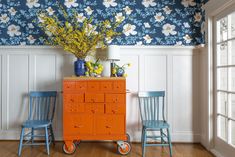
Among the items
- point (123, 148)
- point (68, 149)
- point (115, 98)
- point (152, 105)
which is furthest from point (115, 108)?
point (68, 149)

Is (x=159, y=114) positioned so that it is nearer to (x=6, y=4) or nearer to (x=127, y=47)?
(x=127, y=47)

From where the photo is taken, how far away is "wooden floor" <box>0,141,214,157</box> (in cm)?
321

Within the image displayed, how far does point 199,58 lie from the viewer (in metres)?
3.77

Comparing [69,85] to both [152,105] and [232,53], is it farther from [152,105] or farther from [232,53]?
[232,53]

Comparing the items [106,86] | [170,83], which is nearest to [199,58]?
[170,83]

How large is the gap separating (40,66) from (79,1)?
4.22 feet

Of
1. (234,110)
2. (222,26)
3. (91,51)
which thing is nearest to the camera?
(234,110)

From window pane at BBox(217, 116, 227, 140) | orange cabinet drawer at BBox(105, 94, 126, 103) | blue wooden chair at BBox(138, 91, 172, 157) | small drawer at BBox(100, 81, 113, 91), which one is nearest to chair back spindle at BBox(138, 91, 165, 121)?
blue wooden chair at BBox(138, 91, 172, 157)

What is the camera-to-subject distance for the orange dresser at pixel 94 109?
3221 mm

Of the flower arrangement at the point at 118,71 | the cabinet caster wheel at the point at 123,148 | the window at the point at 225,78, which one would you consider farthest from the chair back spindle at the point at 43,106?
the window at the point at 225,78

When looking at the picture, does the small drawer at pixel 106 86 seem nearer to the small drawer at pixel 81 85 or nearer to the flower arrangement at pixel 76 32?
the small drawer at pixel 81 85

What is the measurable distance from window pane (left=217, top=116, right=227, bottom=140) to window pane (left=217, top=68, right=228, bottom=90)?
0.45 meters

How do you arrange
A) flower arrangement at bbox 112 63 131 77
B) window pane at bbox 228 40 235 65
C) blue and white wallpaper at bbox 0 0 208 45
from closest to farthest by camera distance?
window pane at bbox 228 40 235 65
flower arrangement at bbox 112 63 131 77
blue and white wallpaper at bbox 0 0 208 45

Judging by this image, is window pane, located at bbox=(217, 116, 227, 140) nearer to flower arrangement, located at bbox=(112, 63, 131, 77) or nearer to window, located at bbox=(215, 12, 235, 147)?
window, located at bbox=(215, 12, 235, 147)
